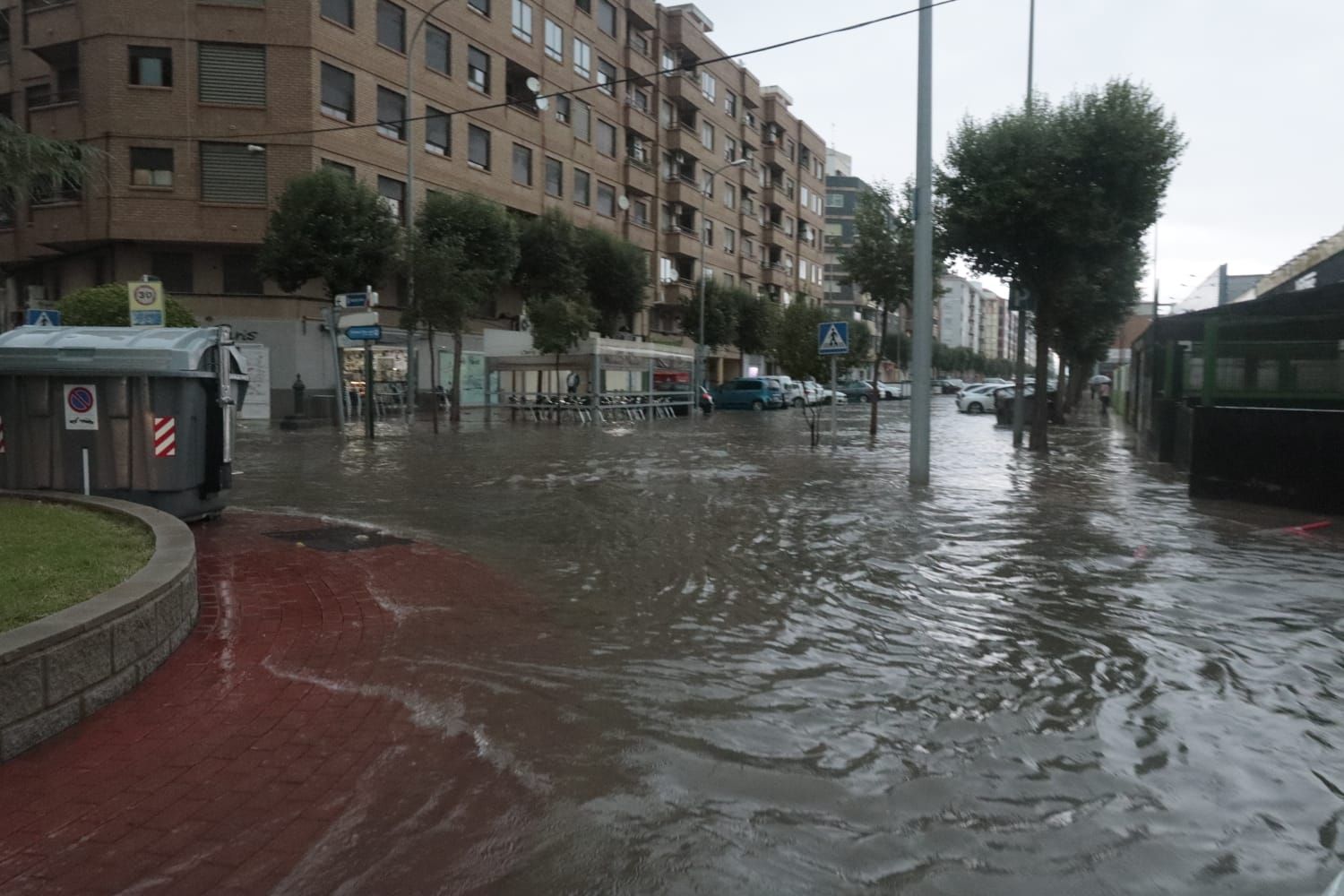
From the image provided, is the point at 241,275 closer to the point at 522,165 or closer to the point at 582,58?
the point at 522,165

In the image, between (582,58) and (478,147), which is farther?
(582,58)

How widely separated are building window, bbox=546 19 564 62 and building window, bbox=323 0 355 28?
37.5ft

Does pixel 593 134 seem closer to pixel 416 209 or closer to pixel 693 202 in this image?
pixel 693 202

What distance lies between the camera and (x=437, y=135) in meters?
36.8

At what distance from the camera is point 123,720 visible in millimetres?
4258

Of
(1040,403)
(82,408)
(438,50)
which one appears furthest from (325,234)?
(82,408)

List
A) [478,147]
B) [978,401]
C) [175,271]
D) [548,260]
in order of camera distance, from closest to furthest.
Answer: [175,271] < [478,147] < [548,260] < [978,401]

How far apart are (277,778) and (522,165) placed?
40.5m

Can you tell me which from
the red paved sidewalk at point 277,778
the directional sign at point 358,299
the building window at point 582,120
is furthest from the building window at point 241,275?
the red paved sidewalk at point 277,778

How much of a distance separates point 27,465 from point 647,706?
21.5 ft

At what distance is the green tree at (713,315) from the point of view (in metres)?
55.2

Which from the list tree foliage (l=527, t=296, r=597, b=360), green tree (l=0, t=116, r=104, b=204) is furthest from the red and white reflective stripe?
tree foliage (l=527, t=296, r=597, b=360)

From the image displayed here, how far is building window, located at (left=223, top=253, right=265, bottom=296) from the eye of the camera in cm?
3212

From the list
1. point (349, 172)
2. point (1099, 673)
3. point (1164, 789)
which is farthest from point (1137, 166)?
point (349, 172)
